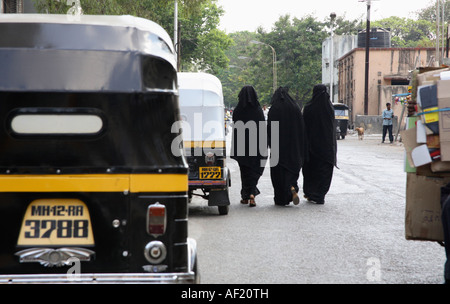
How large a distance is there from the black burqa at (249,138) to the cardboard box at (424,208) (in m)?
5.66

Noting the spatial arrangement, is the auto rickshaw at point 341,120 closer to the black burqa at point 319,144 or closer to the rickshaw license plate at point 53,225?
the black burqa at point 319,144

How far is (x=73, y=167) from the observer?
167 inches

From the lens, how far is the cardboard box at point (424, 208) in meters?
5.50

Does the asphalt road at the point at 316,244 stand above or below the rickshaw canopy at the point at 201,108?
below

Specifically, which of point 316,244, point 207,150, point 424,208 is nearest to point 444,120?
point 424,208

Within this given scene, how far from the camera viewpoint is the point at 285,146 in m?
11.4


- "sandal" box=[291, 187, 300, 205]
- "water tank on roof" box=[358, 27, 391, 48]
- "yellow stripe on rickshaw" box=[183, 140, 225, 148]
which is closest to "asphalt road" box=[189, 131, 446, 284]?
"sandal" box=[291, 187, 300, 205]

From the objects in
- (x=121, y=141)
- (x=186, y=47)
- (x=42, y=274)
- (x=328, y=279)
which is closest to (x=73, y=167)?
(x=121, y=141)

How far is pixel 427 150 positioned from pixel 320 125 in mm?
6540

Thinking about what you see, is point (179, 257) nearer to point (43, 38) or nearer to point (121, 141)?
point (121, 141)

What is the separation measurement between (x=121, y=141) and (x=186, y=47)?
51.4 metres

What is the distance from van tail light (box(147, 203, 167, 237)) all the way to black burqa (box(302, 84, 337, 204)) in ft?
24.5

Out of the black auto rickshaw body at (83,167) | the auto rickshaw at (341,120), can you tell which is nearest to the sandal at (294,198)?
the black auto rickshaw body at (83,167)

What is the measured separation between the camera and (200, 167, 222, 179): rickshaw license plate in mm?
9859
